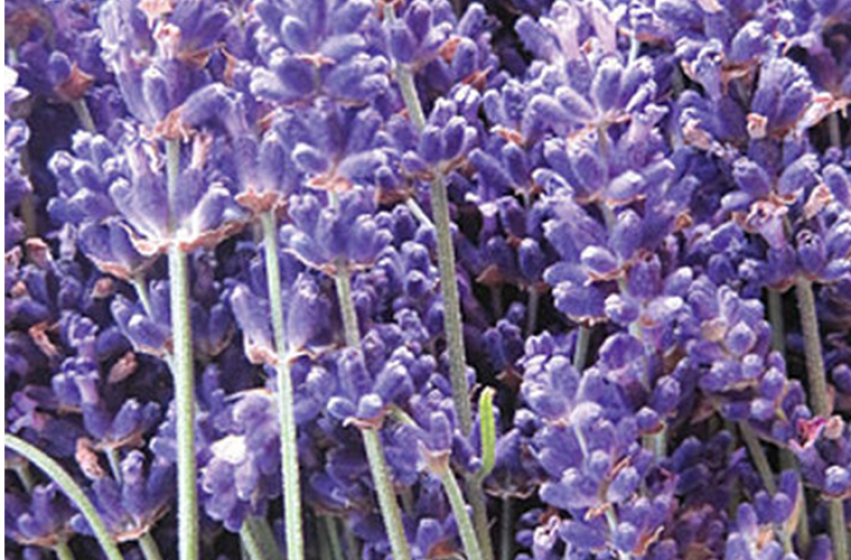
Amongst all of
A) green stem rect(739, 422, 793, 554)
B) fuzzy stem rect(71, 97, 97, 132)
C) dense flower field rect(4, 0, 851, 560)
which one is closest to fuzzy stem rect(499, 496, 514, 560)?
dense flower field rect(4, 0, 851, 560)

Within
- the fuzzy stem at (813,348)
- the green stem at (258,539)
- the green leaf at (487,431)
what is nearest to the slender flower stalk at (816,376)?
the fuzzy stem at (813,348)

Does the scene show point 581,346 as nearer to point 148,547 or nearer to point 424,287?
point 424,287

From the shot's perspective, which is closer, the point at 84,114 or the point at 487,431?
the point at 487,431

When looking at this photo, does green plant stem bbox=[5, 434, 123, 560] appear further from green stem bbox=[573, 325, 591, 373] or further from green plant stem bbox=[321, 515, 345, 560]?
green stem bbox=[573, 325, 591, 373]

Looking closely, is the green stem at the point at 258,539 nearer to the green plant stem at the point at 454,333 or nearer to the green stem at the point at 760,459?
the green plant stem at the point at 454,333

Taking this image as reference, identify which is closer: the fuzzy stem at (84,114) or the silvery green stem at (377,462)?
the silvery green stem at (377,462)

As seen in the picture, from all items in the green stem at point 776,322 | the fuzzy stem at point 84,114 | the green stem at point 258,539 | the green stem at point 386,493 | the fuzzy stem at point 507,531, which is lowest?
the fuzzy stem at point 507,531

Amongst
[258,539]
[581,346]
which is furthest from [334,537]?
[581,346]

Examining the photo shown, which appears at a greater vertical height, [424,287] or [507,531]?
[424,287]
